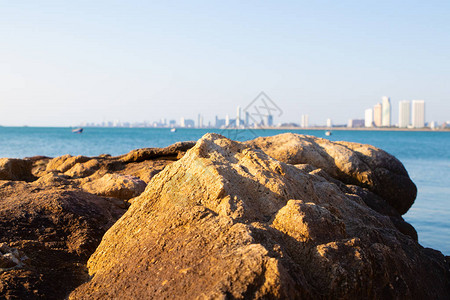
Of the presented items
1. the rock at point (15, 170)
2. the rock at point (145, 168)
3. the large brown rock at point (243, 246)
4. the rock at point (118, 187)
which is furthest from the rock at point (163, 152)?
the large brown rock at point (243, 246)

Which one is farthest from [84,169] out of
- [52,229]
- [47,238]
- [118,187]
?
[47,238]

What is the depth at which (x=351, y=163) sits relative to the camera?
8.59 metres

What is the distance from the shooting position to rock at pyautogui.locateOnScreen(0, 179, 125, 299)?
3391mm

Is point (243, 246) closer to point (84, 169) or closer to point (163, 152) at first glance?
point (163, 152)

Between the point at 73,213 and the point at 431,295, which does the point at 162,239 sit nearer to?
the point at 73,213

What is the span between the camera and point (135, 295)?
9.85 feet

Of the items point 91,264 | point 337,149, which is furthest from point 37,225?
point 337,149

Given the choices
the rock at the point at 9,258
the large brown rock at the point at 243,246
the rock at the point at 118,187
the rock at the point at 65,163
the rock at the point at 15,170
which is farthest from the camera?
the rock at the point at 65,163

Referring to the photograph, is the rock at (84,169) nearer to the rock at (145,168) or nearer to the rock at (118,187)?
the rock at (145,168)

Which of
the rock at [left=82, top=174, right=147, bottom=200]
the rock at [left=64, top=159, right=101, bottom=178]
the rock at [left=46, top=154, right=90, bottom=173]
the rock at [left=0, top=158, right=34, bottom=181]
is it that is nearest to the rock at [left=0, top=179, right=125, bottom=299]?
the rock at [left=82, top=174, right=147, bottom=200]

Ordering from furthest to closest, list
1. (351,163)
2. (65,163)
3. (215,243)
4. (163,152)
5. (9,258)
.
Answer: (65,163) < (163,152) < (351,163) < (9,258) < (215,243)

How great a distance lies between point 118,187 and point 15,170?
129 inches

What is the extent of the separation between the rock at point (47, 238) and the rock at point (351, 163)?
376 cm

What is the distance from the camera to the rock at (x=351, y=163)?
845 cm
